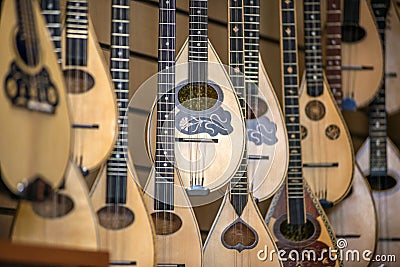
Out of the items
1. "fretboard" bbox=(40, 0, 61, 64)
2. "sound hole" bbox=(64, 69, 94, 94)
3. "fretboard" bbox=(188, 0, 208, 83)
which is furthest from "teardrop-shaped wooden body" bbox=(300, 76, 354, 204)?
"fretboard" bbox=(40, 0, 61, 64)

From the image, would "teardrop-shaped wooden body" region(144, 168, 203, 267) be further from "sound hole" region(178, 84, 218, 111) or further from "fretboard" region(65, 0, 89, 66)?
"fretboard" region(65, 0, 89, 66)

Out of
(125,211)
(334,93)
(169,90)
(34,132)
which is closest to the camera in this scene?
(34,132)

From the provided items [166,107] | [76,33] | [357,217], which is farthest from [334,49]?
[76,33]

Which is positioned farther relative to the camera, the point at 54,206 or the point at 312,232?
the point at 312,232

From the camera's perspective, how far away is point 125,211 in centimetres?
175

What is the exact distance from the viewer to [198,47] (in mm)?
1980

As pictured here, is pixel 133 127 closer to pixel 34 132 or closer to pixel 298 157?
pixel 298 157

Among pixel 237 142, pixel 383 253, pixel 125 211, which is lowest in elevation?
pixel 383 253

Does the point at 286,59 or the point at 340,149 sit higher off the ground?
the point at 286,59

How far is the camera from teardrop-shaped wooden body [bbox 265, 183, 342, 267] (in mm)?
2031

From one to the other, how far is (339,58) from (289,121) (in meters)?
0.28

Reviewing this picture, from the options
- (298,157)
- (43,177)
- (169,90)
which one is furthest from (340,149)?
(43,177)

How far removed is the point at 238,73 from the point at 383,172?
0.52 meters

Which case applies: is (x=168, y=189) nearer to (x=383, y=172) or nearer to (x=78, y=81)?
(x=78, y=81)
